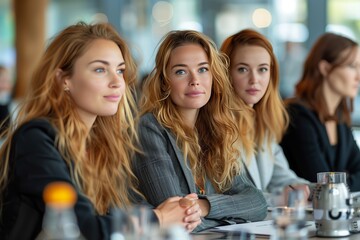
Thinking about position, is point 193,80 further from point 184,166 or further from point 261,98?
point 261,98

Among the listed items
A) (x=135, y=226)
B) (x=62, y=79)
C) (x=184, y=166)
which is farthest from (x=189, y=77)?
(x=135, y=226)

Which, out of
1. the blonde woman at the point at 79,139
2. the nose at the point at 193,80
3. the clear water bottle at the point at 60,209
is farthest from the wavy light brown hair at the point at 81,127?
the clear water bottle at the point at 60,209

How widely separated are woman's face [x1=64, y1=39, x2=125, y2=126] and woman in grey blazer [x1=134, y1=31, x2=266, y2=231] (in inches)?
17.2

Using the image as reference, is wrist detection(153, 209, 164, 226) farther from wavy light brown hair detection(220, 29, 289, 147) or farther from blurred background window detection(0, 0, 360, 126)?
blurred background window detection(0, 0, 360, 126)

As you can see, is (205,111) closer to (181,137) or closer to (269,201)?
(181,137)

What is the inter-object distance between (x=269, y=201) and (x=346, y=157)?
1092 millimetres

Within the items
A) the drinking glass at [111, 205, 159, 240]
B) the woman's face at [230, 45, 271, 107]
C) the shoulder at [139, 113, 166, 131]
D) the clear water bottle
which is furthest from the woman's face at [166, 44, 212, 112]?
the clear water bottle

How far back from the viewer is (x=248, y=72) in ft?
12.0

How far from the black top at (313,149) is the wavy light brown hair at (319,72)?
0.06 m

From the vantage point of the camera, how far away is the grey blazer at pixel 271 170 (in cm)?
377

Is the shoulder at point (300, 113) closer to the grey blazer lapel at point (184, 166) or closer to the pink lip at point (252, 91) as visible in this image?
the pink lip at point (252, 91)

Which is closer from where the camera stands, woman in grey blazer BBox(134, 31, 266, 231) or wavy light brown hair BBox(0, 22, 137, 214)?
wavy light brown hair BBox(0, 22, 137, 214)

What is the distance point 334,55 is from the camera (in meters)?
4.51

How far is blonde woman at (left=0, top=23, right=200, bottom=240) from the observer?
7.82 ft
